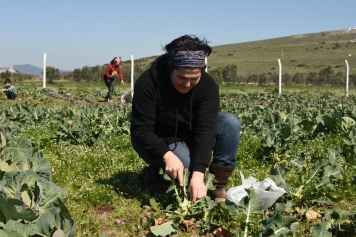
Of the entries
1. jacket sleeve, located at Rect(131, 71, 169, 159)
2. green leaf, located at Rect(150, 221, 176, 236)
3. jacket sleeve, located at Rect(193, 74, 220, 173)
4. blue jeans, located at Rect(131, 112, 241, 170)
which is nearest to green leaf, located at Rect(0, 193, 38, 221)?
green leaf, located at Rect(150, 221, 176, 236)

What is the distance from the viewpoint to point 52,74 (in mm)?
33125

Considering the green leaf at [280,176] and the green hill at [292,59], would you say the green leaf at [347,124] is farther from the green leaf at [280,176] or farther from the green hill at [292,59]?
the green hill at [292,59]

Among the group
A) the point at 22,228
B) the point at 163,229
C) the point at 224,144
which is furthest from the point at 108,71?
the point at 22,228

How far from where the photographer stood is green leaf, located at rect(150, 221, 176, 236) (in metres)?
3.31

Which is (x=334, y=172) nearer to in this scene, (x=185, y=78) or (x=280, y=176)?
(x=280, y=176)

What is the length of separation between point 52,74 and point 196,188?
30875 mm

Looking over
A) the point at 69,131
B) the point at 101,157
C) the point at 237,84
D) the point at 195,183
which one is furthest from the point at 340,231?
the point at 237,84

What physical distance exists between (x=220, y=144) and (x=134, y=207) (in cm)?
95

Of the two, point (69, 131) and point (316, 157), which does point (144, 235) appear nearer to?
point (316, 157)

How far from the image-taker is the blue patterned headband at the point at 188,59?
12.2 ft

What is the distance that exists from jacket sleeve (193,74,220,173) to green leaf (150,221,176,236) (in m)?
0.79

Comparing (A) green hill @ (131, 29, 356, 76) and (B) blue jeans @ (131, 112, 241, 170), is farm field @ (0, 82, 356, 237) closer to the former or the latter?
(B) blue jeans @ (131, 112, 241, 170)

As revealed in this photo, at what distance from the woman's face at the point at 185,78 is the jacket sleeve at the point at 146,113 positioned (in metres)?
0.25

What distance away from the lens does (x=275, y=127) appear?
714cm
